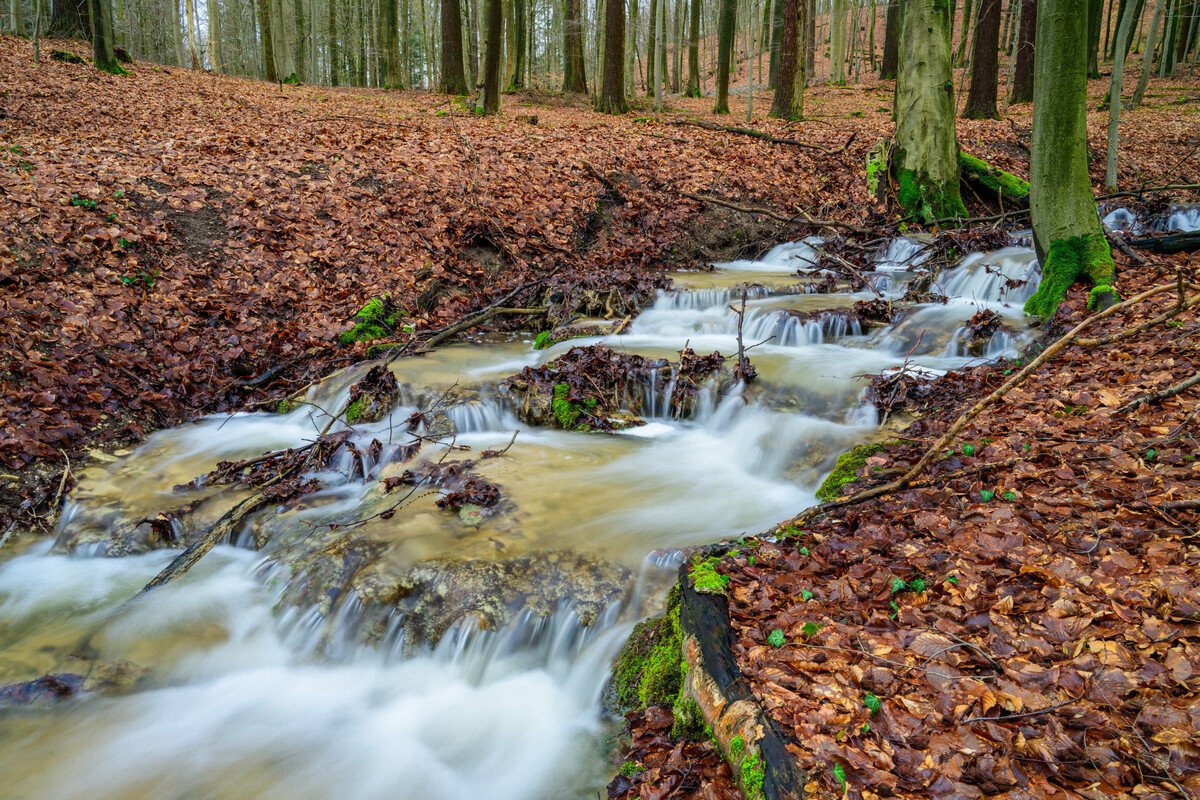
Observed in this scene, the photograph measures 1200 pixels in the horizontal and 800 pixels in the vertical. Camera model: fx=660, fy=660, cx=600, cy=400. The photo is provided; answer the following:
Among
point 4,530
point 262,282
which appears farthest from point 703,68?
point 4,530

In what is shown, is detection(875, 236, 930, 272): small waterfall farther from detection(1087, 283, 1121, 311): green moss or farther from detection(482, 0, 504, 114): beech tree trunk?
detection(482, 0, 504, 114): beech tree trunk

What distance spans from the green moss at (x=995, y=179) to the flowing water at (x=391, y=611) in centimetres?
504

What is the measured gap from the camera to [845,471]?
15.8 feet

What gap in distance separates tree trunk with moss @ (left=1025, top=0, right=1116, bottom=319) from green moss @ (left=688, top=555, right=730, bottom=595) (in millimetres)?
4922

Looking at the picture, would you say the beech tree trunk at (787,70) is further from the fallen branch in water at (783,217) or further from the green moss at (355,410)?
the green moss at (355,410)

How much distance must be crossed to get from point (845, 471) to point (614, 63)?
53.3 ft

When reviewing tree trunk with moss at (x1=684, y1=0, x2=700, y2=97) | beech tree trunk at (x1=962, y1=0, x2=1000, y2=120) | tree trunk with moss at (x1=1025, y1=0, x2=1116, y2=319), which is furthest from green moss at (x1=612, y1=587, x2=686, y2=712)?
tree trunk with moss at (x1=684, y1=0, x2=700, y2=97)

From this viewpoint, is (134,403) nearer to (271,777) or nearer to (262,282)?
(262,282)

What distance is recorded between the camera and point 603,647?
3859 mm

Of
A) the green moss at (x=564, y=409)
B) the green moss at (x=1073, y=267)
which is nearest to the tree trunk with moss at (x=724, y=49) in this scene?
the green moss at (x=1073, y=267)

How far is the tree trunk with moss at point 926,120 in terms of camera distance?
10102mm

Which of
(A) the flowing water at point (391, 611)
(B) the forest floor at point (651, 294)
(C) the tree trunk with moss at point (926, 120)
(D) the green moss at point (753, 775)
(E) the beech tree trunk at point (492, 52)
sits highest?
(E) the beech tree trunk at point (492, 52)

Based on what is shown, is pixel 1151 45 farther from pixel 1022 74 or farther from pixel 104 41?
pixel 104 41

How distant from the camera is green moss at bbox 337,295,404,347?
8.31 meters
